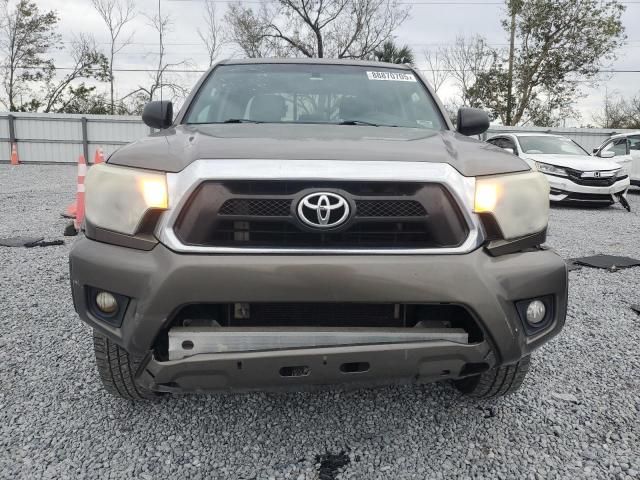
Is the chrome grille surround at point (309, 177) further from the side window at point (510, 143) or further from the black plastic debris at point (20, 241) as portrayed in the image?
the side window at point (510, 143)

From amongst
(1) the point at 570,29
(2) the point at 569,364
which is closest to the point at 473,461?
(2) the point at 569,364

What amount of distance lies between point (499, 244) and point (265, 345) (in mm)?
868

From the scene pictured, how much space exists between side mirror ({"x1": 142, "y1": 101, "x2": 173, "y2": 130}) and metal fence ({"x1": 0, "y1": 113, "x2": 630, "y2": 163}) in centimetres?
1800

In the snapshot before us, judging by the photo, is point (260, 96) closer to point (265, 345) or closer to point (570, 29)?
point (265, 345)

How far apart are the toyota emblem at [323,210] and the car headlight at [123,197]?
1.53 ft

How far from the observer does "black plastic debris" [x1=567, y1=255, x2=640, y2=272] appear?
16.1 ft

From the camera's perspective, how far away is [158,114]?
9.12ft

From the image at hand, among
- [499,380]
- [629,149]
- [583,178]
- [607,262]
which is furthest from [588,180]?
[499,380]

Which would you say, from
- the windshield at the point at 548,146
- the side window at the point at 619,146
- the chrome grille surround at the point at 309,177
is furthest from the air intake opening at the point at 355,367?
the side window at the point at 619,146

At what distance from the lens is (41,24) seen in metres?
27.3

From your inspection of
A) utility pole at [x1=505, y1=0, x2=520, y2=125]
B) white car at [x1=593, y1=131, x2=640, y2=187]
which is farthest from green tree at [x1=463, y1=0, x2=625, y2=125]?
white car at [x1=593, y1=131, x2=640, y2=187]

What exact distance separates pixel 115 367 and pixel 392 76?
7.66 ft

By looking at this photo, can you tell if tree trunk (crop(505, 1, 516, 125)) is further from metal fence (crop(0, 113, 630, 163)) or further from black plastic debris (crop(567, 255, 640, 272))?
black plastic debris (crop(567, 255, 640, 272))

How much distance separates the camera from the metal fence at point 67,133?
19.3 m
